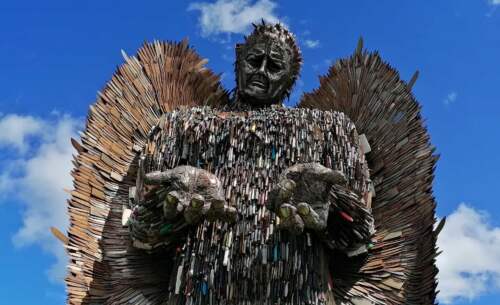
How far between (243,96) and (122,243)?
160 cm

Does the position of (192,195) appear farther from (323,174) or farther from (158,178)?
(323,174)

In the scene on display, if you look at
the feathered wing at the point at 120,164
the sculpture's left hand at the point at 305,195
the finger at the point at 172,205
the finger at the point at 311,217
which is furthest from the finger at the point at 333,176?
the feathered wing at the point at 120,164

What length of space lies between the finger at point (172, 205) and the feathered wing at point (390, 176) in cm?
140

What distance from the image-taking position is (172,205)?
4.73m

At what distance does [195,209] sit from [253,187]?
1.94ft

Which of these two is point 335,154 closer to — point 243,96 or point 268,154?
point 268,154

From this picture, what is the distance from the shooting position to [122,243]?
19.1 feet

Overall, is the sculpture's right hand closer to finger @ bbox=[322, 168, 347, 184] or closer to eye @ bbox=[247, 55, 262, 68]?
finger @ bbox=[322, 168, 347, 184]

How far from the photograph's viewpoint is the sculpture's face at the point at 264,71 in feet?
20.1

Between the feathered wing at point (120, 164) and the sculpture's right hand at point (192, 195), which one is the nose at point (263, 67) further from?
the sculpture's right hand at point (192, 195)

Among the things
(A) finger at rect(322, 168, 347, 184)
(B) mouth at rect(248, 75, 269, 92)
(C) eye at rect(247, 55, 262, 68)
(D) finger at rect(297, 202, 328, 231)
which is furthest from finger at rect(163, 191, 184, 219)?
(C) eye at rect(247, 55, 262, 68)

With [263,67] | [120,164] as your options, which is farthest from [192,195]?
[263,67]

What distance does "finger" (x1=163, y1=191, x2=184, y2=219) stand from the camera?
4.70 m

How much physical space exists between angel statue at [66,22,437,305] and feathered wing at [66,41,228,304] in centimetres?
1
